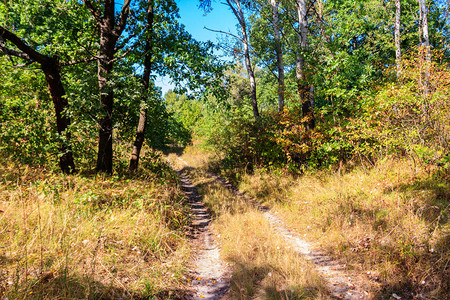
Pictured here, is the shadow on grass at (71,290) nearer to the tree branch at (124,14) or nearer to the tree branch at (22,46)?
the tree branch at (22,46)

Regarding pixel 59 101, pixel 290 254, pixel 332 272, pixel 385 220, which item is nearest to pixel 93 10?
pixel 59 101

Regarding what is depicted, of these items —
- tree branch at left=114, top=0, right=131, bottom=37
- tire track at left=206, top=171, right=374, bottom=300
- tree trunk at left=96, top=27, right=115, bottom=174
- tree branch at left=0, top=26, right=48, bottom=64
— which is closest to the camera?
tire track at left=206, top=171, right=374, bottom=300

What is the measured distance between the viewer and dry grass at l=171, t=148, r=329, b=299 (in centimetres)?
315

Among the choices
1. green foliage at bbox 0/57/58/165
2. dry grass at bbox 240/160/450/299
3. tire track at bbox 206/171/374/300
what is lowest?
tire track at bbox 206/171/374/300

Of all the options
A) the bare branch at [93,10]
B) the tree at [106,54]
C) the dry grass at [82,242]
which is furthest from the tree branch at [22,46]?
the dry grass at [82,242]

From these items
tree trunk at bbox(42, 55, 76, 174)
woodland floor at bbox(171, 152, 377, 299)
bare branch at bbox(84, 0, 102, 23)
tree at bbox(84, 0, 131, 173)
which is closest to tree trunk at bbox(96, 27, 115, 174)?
tree at bbox(84, 0, 131, 173)

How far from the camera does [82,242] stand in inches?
138

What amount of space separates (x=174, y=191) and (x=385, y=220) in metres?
6.08

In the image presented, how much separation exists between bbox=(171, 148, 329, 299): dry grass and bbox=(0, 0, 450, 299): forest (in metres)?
0.03

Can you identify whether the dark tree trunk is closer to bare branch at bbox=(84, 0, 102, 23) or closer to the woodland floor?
bare branch at bbox=(84, 0, 102, 23)

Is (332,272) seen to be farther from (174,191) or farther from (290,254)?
(174,191)

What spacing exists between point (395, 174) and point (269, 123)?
18.5 feet

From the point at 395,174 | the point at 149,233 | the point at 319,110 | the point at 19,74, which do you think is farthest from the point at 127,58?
the point at 395,174

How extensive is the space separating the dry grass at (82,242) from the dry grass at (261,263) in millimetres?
995
